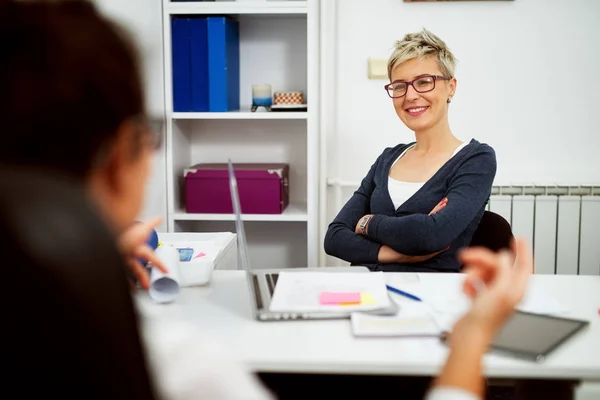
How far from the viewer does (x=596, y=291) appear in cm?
166

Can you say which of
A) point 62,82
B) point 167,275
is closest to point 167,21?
point 167,275

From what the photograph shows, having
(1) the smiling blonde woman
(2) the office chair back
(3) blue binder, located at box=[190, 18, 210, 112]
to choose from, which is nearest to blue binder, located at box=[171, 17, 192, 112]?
(3) blue binder, located at box=[190, 18, 210, 112]

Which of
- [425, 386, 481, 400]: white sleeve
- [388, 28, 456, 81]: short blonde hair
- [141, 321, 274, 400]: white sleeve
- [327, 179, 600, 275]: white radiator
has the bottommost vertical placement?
[327, 179, 600, 275]: white radiator

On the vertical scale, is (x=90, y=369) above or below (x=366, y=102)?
below

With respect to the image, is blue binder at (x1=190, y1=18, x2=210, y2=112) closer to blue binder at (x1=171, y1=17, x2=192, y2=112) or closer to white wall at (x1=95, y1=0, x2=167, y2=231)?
blue binder at (x1=171, y1=17, x2=192, y2=112)

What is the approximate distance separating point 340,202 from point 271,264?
472mm

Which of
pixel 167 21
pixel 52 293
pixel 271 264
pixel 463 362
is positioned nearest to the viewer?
pixel 52 293

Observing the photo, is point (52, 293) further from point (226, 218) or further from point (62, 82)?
point (226, 218)

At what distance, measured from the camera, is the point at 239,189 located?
9.48 ft

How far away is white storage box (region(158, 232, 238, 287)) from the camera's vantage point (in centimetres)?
167

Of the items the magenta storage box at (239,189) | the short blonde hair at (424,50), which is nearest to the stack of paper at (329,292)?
the short blonde hair at (424,50)

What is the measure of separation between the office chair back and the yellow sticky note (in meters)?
0.61

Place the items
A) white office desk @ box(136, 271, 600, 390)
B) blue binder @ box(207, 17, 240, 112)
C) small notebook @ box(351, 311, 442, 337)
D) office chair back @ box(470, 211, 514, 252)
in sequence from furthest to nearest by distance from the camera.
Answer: blue binder @ box(207, 17, 240, 112)
office chair back @ box(470, 211, 514, 252)
small notebook @ box(351, 311, 442, 337)
white office desk @ box(136, 271, 600, 390)

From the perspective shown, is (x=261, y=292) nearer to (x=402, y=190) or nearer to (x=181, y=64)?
(x=402, y=190)
